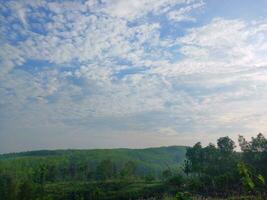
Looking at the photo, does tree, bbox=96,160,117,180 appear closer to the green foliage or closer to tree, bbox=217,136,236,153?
tree, bbox=217,136,236,153

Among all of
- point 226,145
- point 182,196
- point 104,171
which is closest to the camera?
point 182,196

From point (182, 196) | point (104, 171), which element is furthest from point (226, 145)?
point (182, 196)

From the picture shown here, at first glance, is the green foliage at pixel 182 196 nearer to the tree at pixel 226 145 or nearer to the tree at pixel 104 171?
the tree at pixel 226 145

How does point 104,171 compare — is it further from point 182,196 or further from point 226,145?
point 182,196

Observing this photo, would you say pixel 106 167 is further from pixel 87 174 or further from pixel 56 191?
pixel 56 191

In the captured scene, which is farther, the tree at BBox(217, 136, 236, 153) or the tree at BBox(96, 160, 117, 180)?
the tree at BBox(96, 160, 117, 180)

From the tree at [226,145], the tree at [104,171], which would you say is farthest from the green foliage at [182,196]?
the tree at [104,171]

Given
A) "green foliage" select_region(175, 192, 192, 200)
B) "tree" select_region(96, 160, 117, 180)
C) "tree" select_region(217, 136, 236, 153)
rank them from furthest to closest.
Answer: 1. "tree" select_region(96, 160, 117, 180)
2. "tree" select_region(217, 136, 236, 153)
3. "green foliage" select_region(175, 192, 192, 200)

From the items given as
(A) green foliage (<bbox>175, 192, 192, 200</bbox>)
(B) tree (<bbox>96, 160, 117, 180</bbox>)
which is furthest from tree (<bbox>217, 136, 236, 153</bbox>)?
(A) green foliage (<bbox>175, 192, 192, 200</bbox>)

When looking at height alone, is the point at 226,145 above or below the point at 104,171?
above

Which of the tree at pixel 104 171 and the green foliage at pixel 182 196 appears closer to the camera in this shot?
the green foliage at pixel 182 196

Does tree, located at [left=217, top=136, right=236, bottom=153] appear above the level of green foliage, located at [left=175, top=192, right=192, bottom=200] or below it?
above

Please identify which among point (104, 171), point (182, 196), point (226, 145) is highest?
point (226, 145)

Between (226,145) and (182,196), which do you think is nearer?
(182,196)
